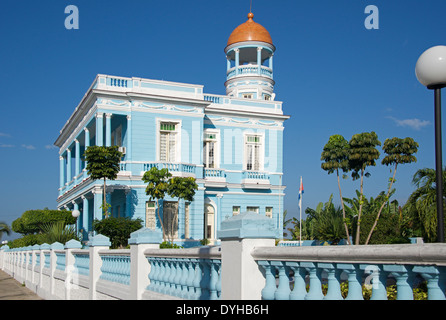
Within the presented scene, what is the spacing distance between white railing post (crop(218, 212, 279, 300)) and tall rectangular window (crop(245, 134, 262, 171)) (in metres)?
28.3

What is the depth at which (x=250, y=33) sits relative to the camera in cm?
3597

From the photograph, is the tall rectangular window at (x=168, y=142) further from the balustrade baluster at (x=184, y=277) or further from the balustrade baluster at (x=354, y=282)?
the balustrade baluster at (x=354, y=282)

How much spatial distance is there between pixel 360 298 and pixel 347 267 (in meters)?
0.25

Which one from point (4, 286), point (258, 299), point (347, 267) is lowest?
point (4, 286)

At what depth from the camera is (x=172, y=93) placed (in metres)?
30.2

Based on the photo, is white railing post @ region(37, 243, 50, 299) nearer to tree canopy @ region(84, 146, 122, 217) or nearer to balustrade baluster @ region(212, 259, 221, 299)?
tree canopy @ region(84, 146, 122, 217)

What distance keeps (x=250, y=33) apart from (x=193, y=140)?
9.82 meters

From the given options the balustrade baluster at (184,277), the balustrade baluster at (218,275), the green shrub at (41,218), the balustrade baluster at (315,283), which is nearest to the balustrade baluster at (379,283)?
the balustrade baluster at (315,283)

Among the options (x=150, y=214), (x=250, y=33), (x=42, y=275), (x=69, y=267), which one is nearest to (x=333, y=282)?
(x=69, y=267)

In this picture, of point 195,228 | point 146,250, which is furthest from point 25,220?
point 146,250

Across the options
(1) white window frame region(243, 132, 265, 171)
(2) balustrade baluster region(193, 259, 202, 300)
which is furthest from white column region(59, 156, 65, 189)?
(2) balustrade baluster region(193, 259, 202, 300)

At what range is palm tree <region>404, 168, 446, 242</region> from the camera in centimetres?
1486

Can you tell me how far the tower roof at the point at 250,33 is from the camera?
118ft
